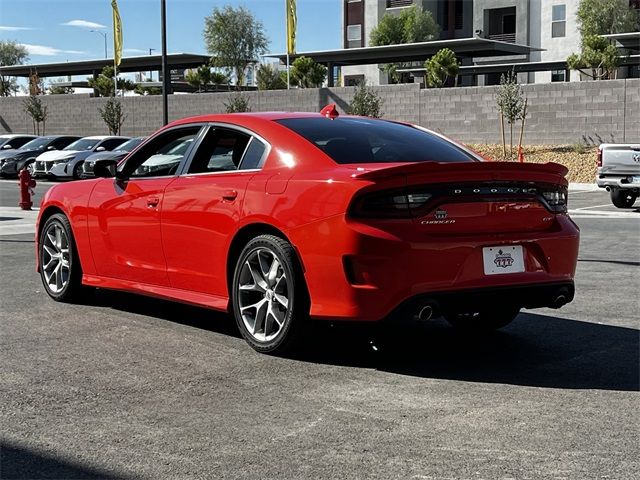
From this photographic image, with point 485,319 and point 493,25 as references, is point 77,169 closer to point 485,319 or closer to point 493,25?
point 485,319

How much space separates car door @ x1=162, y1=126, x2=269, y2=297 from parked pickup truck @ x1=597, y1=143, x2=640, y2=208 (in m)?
14.2

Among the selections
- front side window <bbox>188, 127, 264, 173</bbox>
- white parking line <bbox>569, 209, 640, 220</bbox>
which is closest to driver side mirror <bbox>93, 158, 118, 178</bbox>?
front side window <bbox>188, 127, 264, 173</bbox>

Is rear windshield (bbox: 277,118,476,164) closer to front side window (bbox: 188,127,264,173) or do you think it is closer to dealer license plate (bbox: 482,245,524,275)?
front side window (bbox: 188,127,264,173)

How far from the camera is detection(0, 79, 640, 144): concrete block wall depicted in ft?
109

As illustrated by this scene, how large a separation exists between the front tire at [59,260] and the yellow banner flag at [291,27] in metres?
36.0

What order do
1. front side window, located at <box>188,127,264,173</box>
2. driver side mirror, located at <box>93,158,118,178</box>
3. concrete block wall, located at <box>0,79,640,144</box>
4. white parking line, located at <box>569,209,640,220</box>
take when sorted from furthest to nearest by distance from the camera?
concrete block wall, located at <box>0,79,640,144</box>
white parking line, located at <box>569,209,640,220</box>
driver side mirror, located at <box>93,158,118,178</box>
front side window, located at <box>188,127,264,173</box>

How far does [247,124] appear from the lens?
22.3 ft

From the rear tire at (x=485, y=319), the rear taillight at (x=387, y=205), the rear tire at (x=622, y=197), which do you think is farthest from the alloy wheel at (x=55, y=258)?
the rear tire at (x=622, y=197)

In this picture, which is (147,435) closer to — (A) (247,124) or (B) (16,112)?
(A) (247,124)

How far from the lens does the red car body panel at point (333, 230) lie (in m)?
5.62

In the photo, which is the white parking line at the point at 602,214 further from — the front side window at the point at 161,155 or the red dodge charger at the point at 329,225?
the front side window at the point at 161,155

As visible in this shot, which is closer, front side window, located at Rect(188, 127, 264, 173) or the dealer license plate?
the dealer license plate

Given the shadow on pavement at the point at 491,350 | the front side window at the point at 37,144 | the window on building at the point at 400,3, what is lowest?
the shadow on pavement at the point at 491,350

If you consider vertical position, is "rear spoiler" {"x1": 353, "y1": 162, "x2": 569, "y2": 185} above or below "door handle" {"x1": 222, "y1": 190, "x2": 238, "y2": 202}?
above
